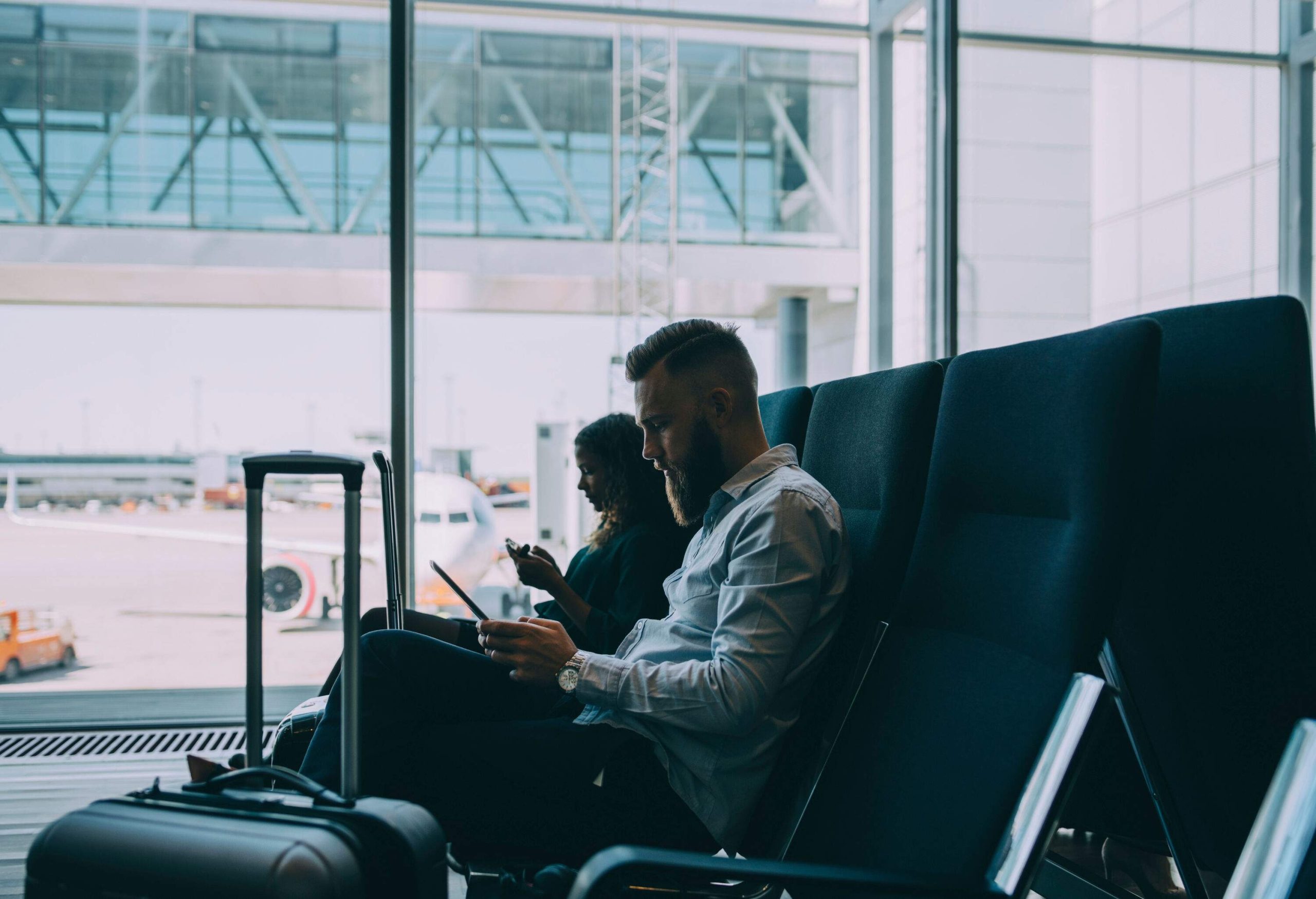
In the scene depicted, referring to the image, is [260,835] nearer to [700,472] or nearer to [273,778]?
[273,778]

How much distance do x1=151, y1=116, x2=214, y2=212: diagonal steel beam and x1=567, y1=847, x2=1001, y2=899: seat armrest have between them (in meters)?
2.97

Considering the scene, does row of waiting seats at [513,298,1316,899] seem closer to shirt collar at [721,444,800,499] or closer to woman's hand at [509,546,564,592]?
shirt collar at [721,444,800,499]

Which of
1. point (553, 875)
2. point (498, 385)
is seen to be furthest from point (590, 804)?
point (498, 385)

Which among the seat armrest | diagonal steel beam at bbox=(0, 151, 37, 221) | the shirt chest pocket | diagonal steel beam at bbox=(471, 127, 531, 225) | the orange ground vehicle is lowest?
the orange ground vehicle

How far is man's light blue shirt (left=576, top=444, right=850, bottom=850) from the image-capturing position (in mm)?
1173

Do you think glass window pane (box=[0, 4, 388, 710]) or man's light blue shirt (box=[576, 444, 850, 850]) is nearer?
man's light blue shirt (box=[576, 444, 850, 850])

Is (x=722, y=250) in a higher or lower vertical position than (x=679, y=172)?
lower

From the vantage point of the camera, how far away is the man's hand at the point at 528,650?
1.26 m

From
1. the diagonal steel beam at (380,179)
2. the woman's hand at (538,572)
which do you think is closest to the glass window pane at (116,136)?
the diagonal steel beam at (380,179)

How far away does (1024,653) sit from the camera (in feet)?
3.36

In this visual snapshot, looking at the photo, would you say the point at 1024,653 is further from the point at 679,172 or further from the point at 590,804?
the point at 679,172

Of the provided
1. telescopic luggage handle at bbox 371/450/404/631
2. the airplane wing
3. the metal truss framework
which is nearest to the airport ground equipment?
telescopic luggage handle at bbox 371/450/404/631

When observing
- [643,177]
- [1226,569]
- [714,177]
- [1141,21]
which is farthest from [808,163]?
[1226,569]

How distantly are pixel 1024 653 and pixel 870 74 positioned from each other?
306 cm
